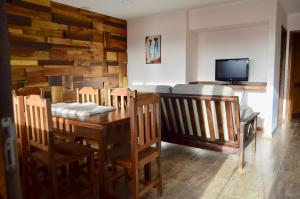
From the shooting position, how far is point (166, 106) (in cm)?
302

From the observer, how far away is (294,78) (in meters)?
5.65

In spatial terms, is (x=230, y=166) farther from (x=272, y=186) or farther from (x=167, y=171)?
(x=167, y=171)

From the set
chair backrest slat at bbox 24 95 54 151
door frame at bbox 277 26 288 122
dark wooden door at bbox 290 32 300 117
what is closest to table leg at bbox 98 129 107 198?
chair backrest slat at bbox 24 95 54 151

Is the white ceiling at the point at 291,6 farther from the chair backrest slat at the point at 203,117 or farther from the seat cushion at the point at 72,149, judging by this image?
the seat cushion at the point at 72,149

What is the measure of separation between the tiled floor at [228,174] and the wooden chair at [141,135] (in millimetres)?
419

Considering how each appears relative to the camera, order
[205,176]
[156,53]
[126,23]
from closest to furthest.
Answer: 1. [205,176]
2. [156,53]
3. [126,23]

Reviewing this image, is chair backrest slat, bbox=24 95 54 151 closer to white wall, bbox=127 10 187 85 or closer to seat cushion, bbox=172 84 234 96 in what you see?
seat cushion, bbox=172 84 234 96

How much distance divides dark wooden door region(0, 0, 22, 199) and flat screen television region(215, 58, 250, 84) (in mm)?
4608

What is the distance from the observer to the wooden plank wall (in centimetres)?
371

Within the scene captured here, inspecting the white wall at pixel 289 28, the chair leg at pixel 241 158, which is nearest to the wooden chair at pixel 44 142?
the chair leg at pixel 241 158

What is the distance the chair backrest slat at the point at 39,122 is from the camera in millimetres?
1805

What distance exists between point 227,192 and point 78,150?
145 centimetres

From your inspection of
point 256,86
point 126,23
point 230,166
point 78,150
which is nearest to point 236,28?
point 256,86

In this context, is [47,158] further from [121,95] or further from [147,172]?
[121,95]
